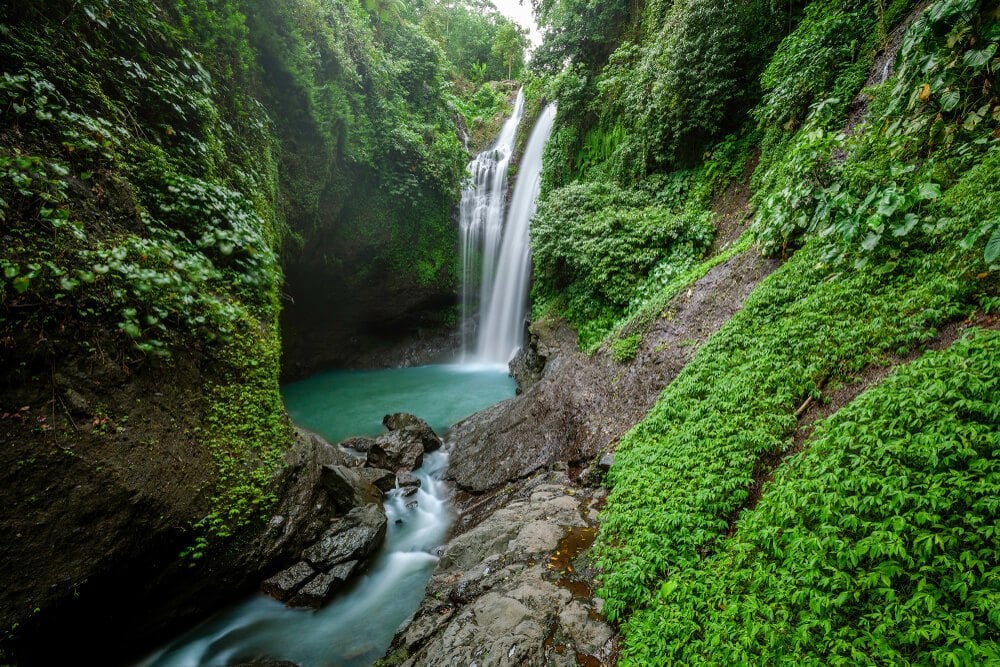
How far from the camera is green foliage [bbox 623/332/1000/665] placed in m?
1.60

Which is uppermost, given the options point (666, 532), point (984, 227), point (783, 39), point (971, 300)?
point (783, 39)

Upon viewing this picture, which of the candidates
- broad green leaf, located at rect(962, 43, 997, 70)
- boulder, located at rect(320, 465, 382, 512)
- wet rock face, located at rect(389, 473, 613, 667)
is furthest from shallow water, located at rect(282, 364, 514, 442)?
broad green leaf, located at rect(962, 43, 997, 70)

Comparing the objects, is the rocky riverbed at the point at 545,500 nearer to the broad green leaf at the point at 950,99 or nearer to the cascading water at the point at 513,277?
the broad green leaf at the point at 950,99

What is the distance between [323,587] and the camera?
176 inches

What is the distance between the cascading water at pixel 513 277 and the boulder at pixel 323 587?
1014 centimetres

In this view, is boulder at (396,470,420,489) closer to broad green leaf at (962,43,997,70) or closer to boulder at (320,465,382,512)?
boulder at (320,465,382,512)

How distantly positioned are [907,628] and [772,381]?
7.09 feet

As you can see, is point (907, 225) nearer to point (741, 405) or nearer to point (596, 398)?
point (741, 405)

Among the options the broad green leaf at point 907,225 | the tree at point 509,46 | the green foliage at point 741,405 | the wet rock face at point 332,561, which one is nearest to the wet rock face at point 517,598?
the green foliage at point 741,405

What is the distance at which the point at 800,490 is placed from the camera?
92.4 inches

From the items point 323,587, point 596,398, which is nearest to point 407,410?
point 596,398

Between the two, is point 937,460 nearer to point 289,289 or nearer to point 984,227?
point 984,227

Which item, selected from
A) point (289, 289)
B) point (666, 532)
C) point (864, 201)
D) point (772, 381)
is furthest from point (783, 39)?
point (289, 289)

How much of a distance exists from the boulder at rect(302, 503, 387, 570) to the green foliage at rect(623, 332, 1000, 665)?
369 centimetres
